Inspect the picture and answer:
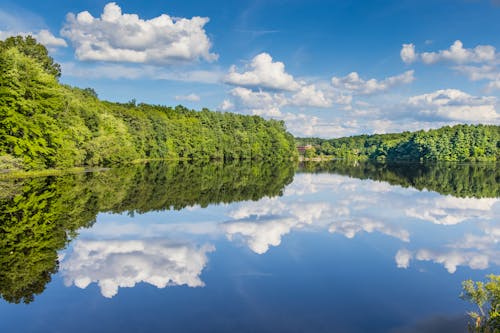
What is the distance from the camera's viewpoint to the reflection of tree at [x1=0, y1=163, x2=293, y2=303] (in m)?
14.3

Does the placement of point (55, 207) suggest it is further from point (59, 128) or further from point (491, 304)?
point (59, 128)

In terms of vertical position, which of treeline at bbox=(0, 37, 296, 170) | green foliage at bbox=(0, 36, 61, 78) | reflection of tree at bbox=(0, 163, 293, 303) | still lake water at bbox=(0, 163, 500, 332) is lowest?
still lake water at bbox=(0, 163, 500, 332)

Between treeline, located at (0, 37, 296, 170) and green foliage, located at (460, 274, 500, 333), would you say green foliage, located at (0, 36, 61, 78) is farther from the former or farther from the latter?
green foliage, located at (460, 274, 500, 333)

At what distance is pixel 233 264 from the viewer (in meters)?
16.2

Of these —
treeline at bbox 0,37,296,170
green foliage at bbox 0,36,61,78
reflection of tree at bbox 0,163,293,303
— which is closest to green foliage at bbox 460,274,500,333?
reflection of tree at bbox 0,163,293,303

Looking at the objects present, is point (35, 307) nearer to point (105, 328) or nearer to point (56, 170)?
point (105, 328)

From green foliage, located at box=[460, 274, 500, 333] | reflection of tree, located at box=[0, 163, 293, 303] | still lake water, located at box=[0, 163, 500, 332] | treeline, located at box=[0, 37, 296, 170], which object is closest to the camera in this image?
green foliage, located at box=[460, 274, 500, 333]

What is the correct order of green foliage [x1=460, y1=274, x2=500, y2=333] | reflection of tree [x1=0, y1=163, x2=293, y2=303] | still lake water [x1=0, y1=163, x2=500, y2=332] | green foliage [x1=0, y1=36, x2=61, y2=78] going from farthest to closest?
green foliage [x1=0, y1=36, x2=61, y2=78] < reflection of tree [x1=0, y1=163, x2=293, y2=303] < still lake water [x1=0, y1=163, x2=500, y2=332] < green foliage [x1=460, y1=274, x2=500, y2=333]

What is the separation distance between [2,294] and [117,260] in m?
4.68

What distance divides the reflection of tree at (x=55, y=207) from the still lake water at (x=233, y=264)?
0.10 metres

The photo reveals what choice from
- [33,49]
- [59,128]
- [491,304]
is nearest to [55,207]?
[491,304]

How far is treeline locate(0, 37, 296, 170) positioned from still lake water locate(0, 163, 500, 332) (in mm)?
12225

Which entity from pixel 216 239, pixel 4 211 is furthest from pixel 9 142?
pixel 216 239

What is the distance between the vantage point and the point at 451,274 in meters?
15.5
